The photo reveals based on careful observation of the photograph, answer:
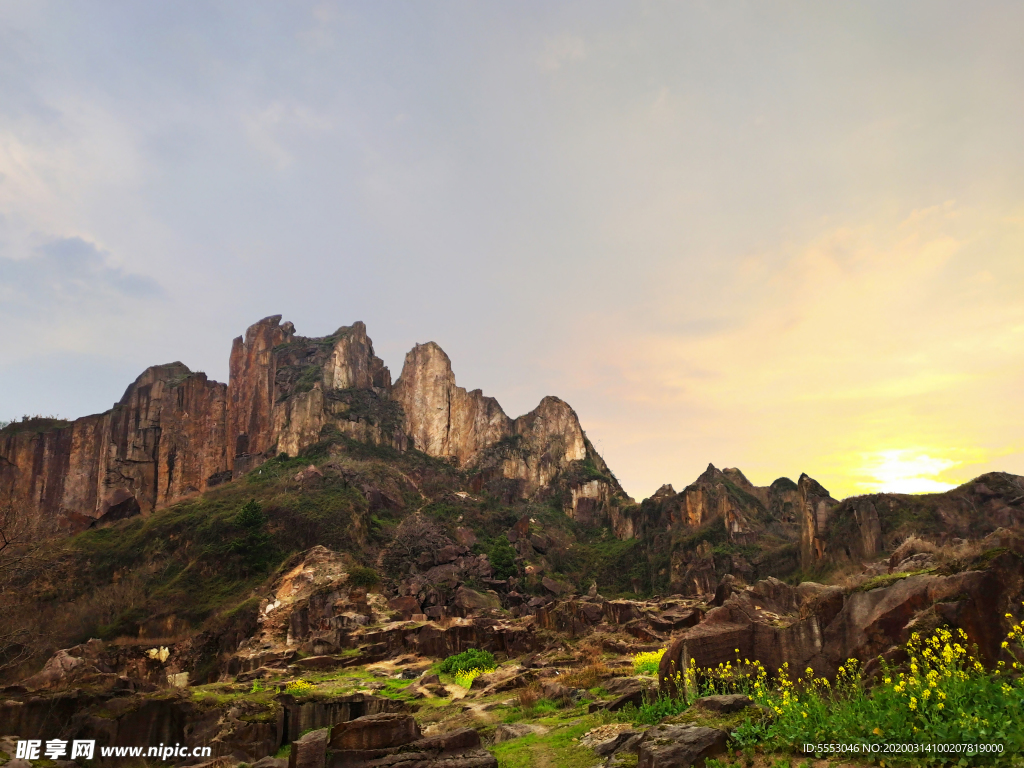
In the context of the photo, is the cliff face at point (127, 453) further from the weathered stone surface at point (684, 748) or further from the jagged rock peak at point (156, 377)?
the weathered stone surface at point (684, 748)

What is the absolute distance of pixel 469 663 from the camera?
31.7 metres

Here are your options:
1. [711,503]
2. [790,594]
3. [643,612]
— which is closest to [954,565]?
[790,594]

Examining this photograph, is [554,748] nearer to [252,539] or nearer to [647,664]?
[647,664]

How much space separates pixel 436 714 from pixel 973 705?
57.9ft

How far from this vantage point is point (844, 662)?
11.5m

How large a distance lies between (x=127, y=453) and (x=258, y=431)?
22788 millimetres

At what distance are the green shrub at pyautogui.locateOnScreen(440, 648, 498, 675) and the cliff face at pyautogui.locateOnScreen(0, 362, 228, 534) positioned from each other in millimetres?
85620

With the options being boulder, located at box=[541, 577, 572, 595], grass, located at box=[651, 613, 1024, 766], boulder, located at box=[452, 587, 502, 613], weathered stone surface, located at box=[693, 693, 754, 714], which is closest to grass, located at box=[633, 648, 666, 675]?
weathered stone surface, located at box=[693, 693, 754, 714]

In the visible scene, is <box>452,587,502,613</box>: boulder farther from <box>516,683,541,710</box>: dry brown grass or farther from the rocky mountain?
<box>516,683,541,710</box>: dry brown grass

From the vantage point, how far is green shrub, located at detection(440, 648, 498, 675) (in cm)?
3131

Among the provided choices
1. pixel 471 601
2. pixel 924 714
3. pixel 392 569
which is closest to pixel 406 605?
pixel 471 601

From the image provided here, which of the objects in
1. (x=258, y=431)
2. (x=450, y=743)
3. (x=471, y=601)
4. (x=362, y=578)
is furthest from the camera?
(x=258, y=431)

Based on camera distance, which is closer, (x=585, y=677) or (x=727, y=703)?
(x=727, y=703)

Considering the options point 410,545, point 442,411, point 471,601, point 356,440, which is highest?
point 442,411
